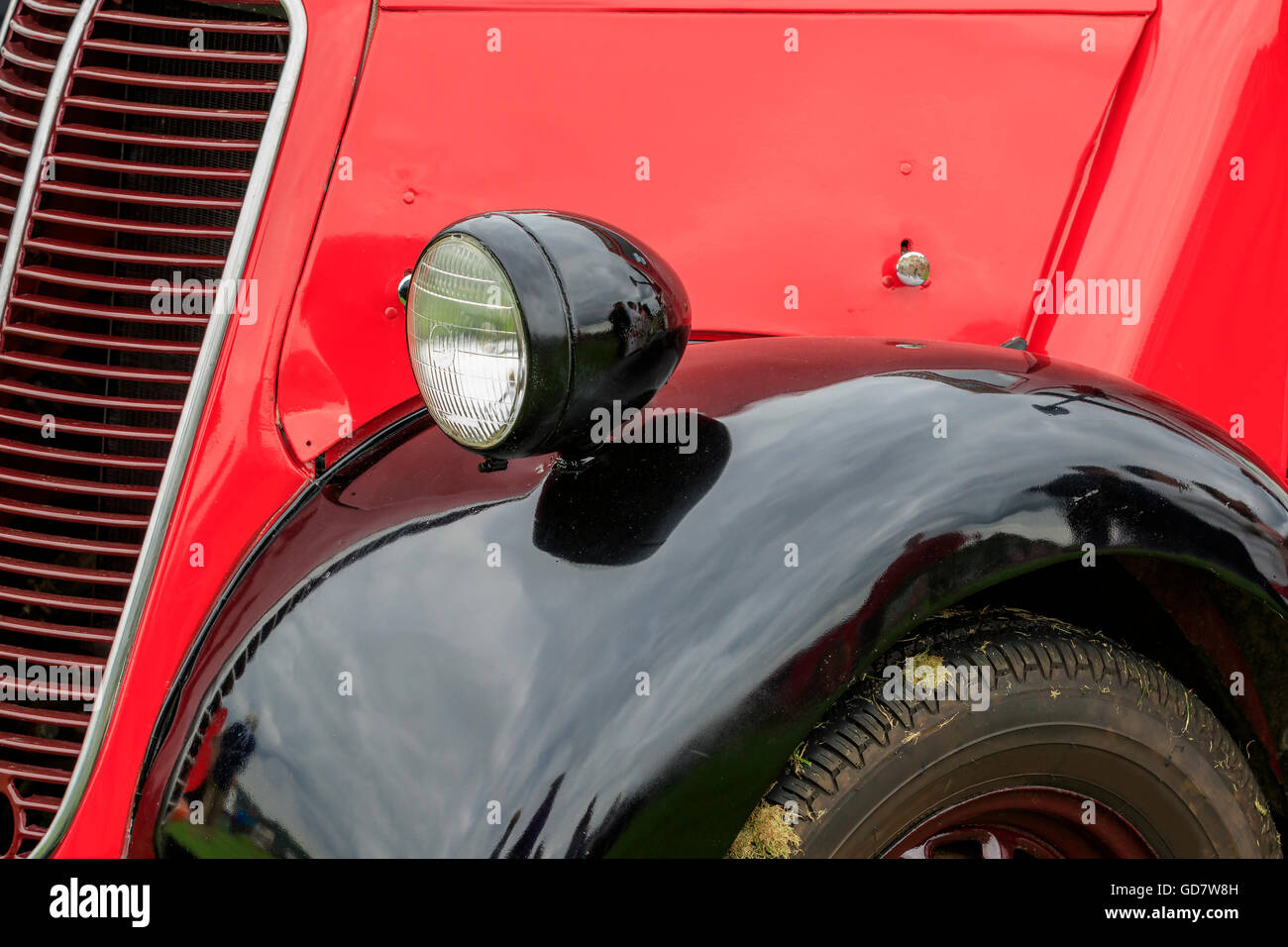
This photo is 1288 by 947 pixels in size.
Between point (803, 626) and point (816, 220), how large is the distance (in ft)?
2.88

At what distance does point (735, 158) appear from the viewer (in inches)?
77.3

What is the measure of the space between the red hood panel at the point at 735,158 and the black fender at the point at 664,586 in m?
0.34

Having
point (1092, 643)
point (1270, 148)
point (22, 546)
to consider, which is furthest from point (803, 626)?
point (1270, 148)

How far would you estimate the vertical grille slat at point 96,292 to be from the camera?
1846 millimetres

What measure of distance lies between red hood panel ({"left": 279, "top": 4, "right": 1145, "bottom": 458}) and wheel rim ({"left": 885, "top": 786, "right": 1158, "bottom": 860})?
797 mm

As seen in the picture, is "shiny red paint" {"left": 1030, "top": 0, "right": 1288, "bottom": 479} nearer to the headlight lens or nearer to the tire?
the tire

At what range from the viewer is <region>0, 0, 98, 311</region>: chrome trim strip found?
1850 millimetres
